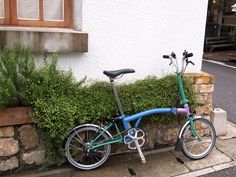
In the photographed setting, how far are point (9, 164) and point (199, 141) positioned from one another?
260cm

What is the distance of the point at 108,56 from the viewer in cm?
427

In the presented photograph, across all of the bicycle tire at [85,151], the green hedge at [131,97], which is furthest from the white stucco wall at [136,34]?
the bicycle tire at [85,151]

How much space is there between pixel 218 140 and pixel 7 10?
3.66 meters

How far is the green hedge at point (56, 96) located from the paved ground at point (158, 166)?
0.46 metres

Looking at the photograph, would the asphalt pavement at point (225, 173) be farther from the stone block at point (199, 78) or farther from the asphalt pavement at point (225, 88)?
the asphalt pavement at point (225, 88)

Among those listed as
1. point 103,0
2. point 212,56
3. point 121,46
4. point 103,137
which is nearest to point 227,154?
point 103,137

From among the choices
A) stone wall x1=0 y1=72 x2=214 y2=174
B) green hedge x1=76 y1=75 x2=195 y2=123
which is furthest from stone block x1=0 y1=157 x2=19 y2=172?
green hedge x1=76 y1=75 x2=195 y2=123

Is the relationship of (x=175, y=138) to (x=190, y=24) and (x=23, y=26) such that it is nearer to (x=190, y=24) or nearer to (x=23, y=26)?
(x=190, y=24)

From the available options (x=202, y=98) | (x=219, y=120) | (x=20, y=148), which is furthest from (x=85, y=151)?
(x=219, y=120)

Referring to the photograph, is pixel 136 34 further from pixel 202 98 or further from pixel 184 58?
pixel 202 98

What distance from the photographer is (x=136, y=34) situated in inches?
171

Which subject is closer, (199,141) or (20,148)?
(20,148)

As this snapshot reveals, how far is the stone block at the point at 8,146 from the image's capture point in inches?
147

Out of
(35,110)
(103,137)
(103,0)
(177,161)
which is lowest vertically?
(177,161)
